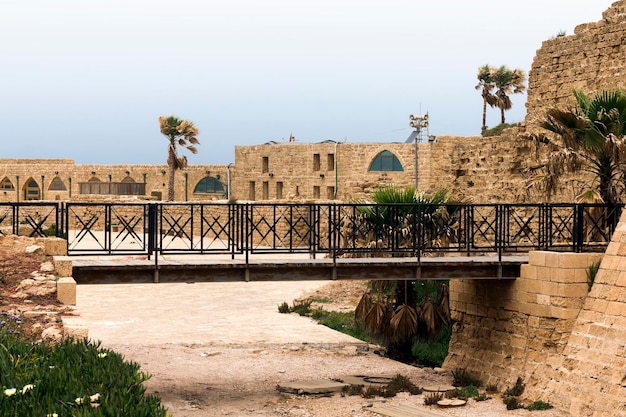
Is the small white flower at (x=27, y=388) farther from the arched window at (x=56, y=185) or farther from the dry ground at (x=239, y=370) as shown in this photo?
the arched window at (x=56, y=185)

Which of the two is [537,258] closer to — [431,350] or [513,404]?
[513,404]

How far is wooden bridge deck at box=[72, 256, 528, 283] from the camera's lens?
14.9 meters

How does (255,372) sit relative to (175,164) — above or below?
below

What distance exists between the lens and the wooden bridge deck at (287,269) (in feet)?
48.8

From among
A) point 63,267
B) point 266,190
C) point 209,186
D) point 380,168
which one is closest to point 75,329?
point 63,267

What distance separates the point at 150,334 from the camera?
21953 millimetres

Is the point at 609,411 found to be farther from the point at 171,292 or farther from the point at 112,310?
the point at 171,292

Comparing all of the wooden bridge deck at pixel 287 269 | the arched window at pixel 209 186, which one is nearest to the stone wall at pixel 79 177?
the arched window at pixel 209 186

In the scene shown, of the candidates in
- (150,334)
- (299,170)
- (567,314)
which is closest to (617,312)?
(567,314)

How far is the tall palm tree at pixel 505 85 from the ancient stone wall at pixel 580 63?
3025 cm

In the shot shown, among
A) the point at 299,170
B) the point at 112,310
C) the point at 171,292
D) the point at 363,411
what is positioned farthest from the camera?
the point at 299,170

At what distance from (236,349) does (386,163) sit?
28.5 metres

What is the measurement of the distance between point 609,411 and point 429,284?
9.69m

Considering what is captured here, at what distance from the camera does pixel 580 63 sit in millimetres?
23531
